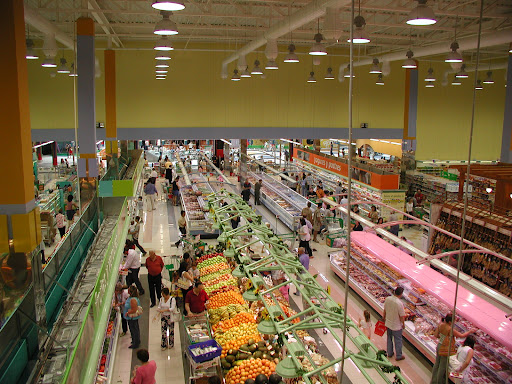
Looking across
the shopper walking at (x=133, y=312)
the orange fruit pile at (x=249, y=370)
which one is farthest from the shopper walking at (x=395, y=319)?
the shopper walking at (x=133, y=312)

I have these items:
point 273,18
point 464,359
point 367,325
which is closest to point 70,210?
point 273,18

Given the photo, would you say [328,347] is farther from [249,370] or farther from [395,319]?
[249,370]

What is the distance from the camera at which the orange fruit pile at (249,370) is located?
6301 millimetres

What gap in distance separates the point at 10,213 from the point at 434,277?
7071 millimetres

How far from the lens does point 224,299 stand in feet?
28.3

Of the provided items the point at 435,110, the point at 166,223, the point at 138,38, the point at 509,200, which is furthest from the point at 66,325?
the point at 435,110

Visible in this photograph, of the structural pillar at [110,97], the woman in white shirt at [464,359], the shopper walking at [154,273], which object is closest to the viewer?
the woman in white shirt at [464,359]

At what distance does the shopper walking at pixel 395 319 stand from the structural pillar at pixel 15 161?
5490 mm

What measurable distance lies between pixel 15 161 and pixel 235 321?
4.12 m

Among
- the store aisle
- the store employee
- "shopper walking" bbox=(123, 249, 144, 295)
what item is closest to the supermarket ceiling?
the store employee

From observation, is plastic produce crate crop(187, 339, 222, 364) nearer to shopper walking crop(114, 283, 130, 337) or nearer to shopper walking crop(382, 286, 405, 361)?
shopper walking crop(114, 283, 130, 337)

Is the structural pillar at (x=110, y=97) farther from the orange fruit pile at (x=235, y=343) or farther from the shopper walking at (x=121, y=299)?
the orange fruit pile at (x=235, y=343)

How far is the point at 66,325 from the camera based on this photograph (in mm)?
6801

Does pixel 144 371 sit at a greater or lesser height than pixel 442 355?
greater
